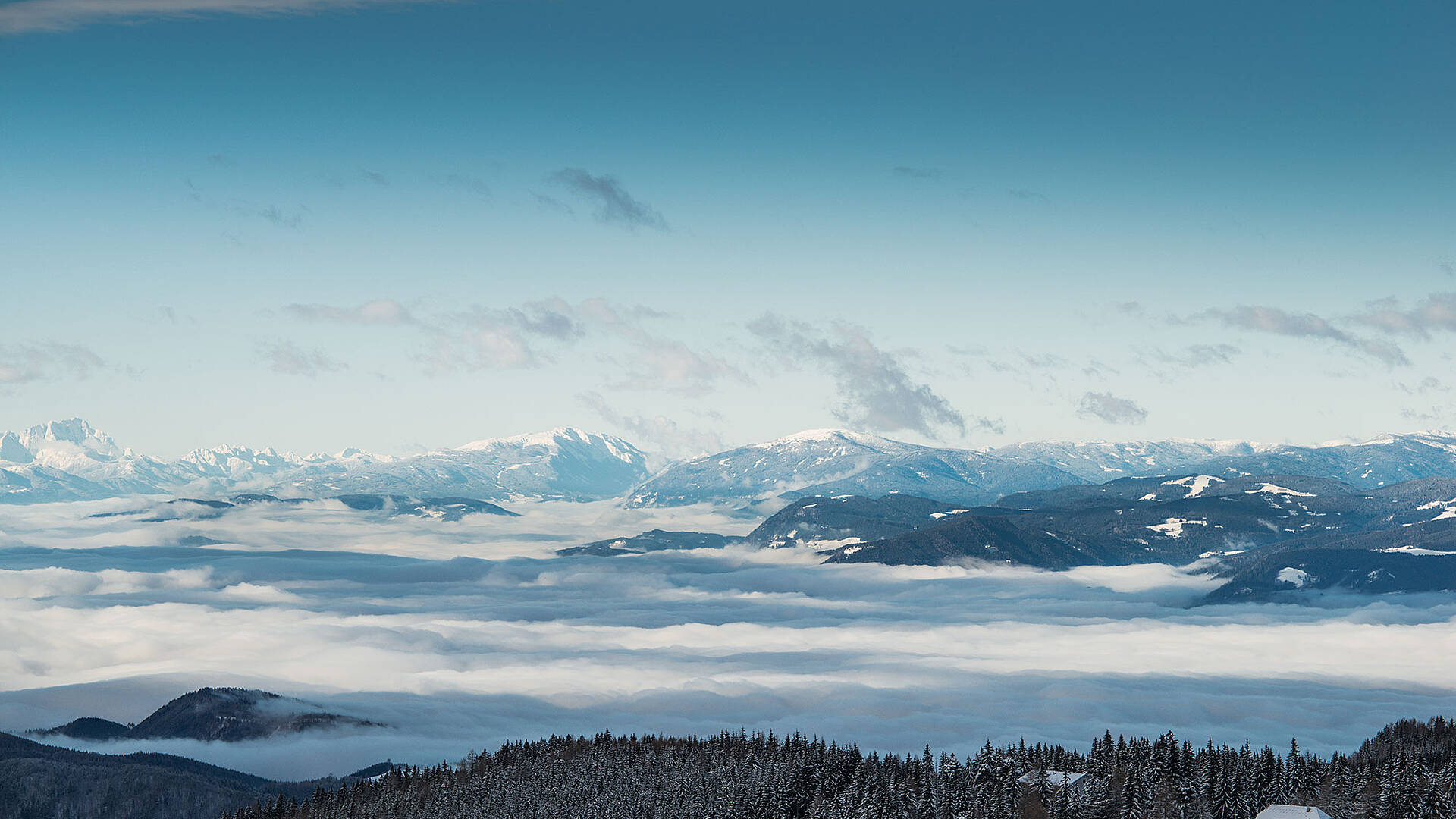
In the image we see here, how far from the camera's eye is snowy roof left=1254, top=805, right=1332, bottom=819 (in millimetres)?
122375

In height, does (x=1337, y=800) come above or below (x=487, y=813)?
above

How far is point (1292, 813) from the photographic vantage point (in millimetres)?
124688

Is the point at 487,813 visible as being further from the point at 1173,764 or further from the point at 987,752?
the point at 1173,764

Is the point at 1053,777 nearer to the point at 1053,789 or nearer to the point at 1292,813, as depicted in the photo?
the point at 1053,789

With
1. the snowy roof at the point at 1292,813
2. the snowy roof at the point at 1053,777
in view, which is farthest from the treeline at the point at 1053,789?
the snowy roof at the point at 1292,813

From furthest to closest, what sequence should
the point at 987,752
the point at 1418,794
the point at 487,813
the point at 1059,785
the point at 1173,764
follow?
1. the point at 487,813
2. the point at 987,752
3. the point at 1173,764
4. the point at 1059,785
5. the point at 1418,794

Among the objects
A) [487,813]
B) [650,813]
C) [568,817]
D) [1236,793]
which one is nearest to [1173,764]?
[1236,793]

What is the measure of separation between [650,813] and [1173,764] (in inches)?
3134

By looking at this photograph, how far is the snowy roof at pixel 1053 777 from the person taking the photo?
148250mm

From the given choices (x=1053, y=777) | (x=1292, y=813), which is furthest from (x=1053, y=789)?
(x=1292, y=813)

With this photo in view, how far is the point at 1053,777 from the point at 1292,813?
33.4m

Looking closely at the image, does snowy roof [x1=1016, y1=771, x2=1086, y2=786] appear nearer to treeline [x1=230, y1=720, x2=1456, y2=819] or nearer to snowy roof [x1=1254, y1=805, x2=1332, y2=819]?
treeline [x1=230, y1=720, x2=1456, y2=819]

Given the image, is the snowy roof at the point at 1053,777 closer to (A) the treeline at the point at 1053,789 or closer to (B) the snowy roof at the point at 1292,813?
(A) the treeline at the point at 1053,789

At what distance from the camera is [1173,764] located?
15475 centimetres
